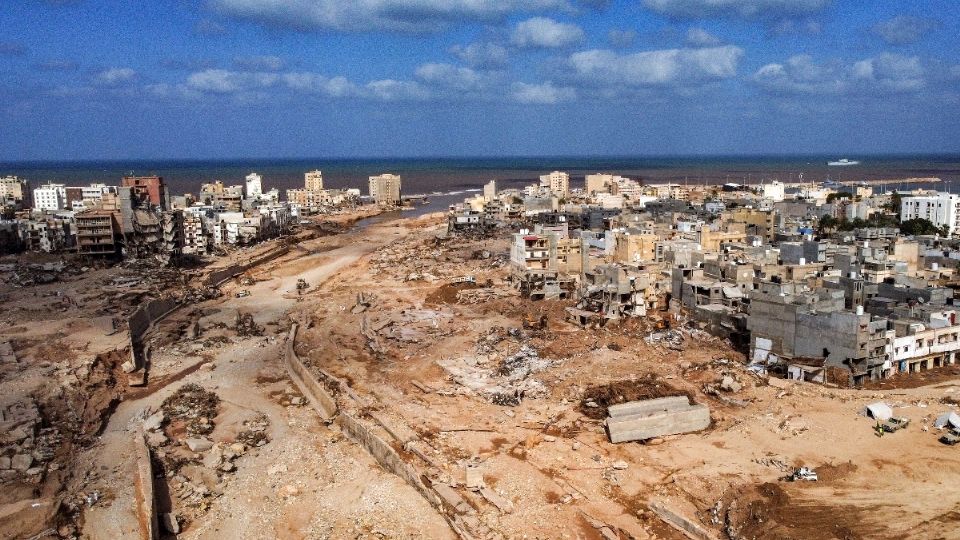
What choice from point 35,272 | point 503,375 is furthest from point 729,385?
point 35,272

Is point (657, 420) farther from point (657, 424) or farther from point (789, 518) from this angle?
point (789, 518)

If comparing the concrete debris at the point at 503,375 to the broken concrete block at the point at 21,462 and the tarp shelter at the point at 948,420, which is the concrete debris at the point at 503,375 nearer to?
the tarp shelter at the point at 948,420

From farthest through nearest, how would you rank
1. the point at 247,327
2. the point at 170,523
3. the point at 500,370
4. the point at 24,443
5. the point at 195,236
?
the point at 195,236
the point at 247,327
the point at 500,370
the point at 24,443
the point at 170,523

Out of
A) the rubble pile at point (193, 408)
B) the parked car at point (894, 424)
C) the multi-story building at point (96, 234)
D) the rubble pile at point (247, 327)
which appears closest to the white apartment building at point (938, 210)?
the parked car at point (894, 424)

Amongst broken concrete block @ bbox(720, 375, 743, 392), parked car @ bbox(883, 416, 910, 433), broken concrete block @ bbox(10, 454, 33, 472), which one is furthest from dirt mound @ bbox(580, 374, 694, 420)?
broken concrete block @ bbox(10, 454, 33, 472)

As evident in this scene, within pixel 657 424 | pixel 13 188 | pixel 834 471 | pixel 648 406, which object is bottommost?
pixel 834 471

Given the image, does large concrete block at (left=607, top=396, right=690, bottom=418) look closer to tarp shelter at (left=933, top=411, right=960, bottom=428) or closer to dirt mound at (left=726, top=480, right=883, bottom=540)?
dirt mound at (left=726, top=480, right=883, bottom=540)

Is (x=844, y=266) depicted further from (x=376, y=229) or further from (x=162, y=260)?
(x=376, y=229)
